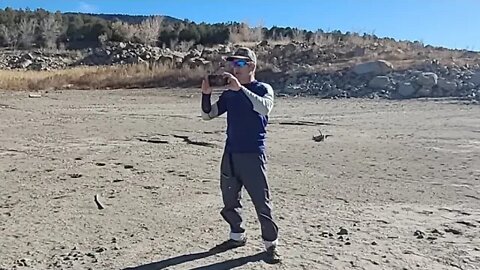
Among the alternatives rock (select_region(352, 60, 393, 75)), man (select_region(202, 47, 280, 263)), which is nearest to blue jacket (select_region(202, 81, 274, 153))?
man (select_region(202, 47, 280, 263))

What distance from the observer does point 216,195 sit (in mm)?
8750

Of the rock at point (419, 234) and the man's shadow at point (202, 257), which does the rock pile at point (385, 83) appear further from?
the man's shadow at point (202, 257)

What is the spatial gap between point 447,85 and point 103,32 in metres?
54.1

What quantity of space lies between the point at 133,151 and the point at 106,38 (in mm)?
62072

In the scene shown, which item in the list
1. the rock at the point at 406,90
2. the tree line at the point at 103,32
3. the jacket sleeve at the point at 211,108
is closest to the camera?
the jacket sleeve at the point at 211,108

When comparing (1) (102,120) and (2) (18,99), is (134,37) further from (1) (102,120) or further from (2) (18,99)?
(1) (102,120)

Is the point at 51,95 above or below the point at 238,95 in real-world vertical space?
below

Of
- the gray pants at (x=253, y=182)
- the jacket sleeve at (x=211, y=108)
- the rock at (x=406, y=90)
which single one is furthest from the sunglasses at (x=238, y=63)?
the rock at (x=406, y=90)

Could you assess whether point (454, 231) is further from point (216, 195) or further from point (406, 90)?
point (406, 90)

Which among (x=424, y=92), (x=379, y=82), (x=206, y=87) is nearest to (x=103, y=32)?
(x=379, y=82)

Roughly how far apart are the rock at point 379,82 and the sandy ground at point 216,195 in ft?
31.8

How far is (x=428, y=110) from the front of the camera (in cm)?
2195

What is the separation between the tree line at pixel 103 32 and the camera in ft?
216

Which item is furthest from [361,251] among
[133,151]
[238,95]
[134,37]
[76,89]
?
[134,37]
